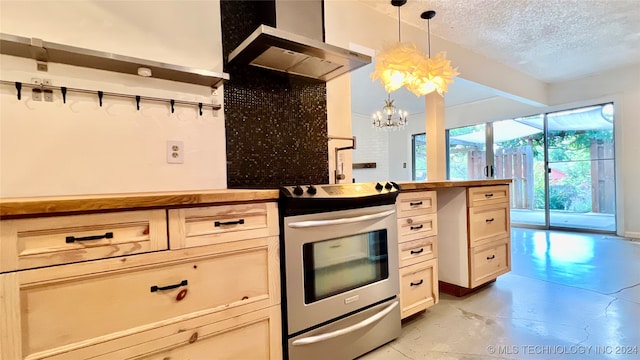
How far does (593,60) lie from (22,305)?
5.92m

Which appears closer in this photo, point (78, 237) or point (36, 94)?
point (78, 237)

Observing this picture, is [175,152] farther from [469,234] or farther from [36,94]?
[469,234]

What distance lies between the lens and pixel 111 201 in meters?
0.97

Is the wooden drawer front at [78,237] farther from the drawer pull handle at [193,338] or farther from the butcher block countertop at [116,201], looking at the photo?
the drawer pull handle at [193,338]

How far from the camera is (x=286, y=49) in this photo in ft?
5.53

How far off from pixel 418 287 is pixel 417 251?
0.78 ft

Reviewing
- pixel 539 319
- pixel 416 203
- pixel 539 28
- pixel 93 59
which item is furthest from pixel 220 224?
pixel 539 28

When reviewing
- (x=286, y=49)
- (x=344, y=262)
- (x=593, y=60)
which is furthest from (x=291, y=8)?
(x=593, y=60)

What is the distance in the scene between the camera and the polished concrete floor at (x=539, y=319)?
1655 mm

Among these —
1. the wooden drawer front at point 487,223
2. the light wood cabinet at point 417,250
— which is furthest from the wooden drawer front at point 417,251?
the wooden drawer front at point 487,223

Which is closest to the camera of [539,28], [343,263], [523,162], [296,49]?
[343,263]

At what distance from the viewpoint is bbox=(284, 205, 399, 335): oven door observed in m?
1.38

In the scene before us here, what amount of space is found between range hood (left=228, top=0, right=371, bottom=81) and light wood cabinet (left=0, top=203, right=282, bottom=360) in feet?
2.88

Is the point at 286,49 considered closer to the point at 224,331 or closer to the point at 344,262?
the point at 344,262
